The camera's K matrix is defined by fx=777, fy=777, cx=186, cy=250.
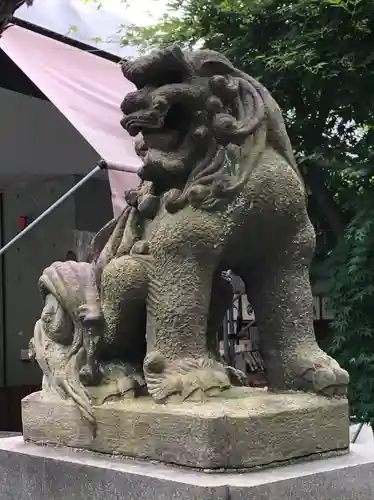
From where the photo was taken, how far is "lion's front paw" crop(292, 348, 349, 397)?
165 cm

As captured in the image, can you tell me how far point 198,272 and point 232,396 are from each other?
0.27 m

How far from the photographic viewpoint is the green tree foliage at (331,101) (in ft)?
14.6

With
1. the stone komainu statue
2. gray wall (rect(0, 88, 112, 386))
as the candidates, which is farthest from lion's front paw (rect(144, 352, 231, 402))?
gray wall (rect(0, 88, 112, 386))

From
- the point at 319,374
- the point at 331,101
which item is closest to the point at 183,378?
the point at 319,374

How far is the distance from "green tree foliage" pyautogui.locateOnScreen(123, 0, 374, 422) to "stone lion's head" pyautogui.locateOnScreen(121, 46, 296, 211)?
109 inches

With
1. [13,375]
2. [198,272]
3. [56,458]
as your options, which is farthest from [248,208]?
[13,375]

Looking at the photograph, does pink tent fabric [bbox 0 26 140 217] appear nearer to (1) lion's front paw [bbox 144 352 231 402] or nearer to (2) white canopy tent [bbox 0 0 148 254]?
(2) white canopy tent [bbox 0 0 148 254]

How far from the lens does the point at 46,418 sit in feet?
6.12

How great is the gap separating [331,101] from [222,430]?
3.66 meters

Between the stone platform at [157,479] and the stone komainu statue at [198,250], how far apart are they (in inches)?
5.5

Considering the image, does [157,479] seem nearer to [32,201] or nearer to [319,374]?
[319,374]

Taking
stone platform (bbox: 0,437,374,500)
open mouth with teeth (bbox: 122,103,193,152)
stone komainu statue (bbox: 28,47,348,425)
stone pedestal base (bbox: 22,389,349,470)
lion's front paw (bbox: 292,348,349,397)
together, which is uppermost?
open mouth with teeth (bbox: 122,103,193,152)

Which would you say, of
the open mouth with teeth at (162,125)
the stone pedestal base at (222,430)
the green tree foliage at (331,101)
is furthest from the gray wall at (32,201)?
the stone pedestal base at (222,430)

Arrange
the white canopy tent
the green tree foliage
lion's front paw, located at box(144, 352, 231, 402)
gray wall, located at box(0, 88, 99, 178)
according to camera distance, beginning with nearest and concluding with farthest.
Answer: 1. lion's front paw, located at box(144, 352, 231, 402)
2. the white canopy tent
3. the green tree foliage
4. gray wall, located at box(0, 88, 99, 178)
